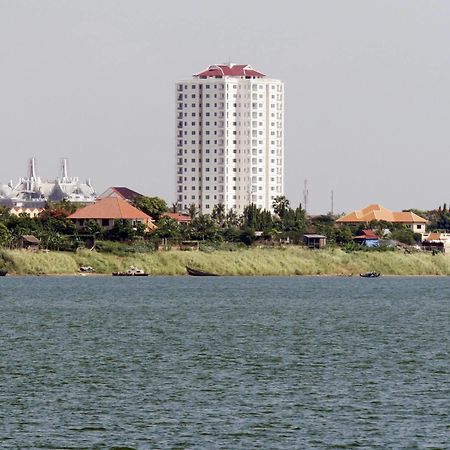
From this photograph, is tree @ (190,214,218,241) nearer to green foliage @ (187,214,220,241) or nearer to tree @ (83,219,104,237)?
green foliage @ (187,214,220,241)

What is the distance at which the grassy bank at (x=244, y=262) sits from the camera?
158750mm

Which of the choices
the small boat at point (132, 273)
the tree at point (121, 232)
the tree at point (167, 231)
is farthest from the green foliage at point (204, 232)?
the small boat at point (132, 273)

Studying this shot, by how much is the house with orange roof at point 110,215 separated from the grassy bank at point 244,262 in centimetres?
1317

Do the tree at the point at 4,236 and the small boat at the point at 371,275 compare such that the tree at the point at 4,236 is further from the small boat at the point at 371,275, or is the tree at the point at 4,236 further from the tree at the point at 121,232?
the small boat at the point at 371,275

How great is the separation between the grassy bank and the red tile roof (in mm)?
16627

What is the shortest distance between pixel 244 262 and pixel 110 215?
21303 mm

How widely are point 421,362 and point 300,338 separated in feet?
48.1

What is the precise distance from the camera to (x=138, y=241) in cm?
17300

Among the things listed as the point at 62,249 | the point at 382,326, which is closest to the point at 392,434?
the point at 382,326

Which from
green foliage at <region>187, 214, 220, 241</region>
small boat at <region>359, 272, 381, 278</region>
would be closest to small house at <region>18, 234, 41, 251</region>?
green foliage at <region>187, 214, 220, 241</region>

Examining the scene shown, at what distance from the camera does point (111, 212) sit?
185250 millimetres

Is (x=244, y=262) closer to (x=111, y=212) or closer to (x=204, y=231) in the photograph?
(x=204, y=231)

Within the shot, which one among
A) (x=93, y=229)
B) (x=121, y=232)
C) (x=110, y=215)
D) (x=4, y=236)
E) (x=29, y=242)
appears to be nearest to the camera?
(x=4, y=236)

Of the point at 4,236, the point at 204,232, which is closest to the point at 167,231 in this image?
the point at 204,232
